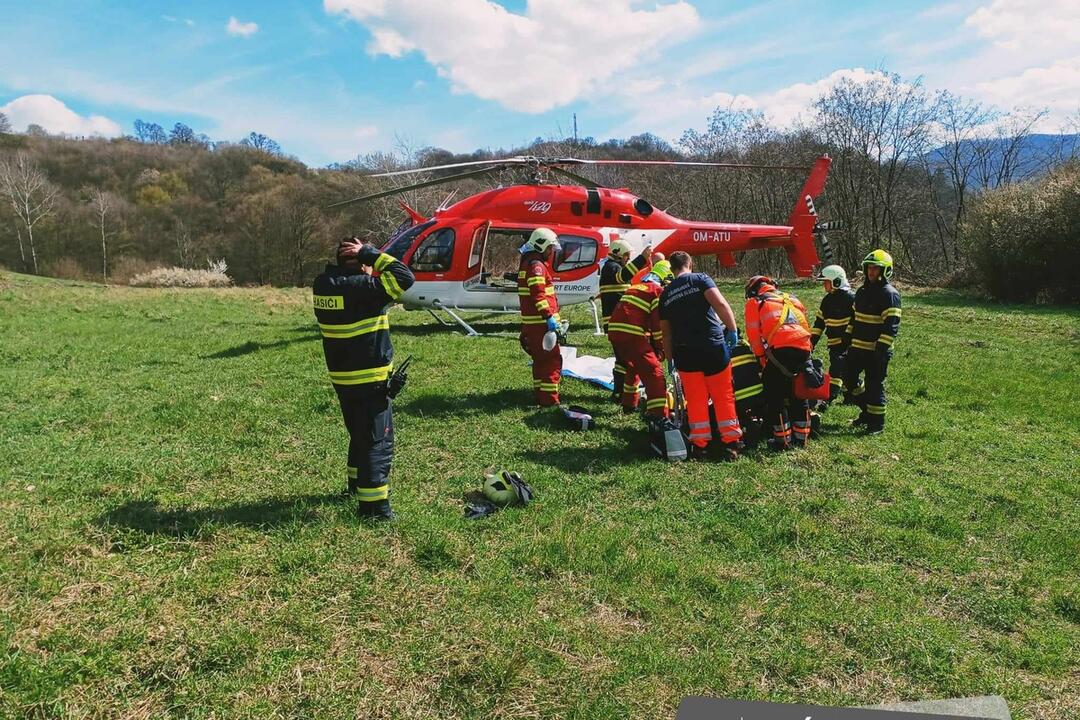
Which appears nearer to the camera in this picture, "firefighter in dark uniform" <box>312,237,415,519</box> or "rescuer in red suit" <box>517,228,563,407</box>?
"firefighter in dark uniform" <box>312,237,415,519</box>

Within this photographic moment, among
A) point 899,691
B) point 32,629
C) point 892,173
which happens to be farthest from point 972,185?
point 32,629

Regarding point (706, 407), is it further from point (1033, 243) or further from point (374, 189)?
→ point (374, 189)

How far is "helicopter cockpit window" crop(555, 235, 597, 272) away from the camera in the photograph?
41.5ft

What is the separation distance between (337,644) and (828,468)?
477cm

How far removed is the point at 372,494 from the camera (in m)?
4.46

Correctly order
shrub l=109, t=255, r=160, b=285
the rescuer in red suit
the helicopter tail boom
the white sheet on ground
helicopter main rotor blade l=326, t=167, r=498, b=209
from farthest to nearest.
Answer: shrub l=109, t=255, r=160, b=285, the helicopter tail boom, helicopter main rotor blade l=326, t=167, r=498, b=209, the white sheet on ground, the rescuer in red suit

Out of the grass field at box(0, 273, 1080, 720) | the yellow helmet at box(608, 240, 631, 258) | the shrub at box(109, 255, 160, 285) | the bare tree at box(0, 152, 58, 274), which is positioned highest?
the bare tree at box(0, 152, 58, 274)

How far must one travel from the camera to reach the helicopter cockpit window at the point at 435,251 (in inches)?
478

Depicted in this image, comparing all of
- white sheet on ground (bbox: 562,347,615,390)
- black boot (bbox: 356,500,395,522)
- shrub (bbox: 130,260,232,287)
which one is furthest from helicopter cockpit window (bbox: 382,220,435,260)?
shrub (bbox: 130,260,232,287)

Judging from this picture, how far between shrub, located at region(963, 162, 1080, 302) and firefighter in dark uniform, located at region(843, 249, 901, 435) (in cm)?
1823

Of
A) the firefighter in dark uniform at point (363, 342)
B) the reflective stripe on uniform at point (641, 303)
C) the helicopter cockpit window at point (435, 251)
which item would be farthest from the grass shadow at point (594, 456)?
the helicopter cockpit window at point (435, 251)

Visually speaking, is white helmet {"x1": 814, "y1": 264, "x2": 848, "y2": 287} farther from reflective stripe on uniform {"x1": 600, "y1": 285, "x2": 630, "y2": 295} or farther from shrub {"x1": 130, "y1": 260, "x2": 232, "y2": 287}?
shrub {"x1": 130, "y1": 260, "x2": 232, "y2": 287}

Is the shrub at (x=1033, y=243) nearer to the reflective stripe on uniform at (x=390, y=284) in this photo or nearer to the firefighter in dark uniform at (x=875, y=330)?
the firefighter in dark uniform at (x=875, y=330)

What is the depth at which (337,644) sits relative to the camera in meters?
3.16
